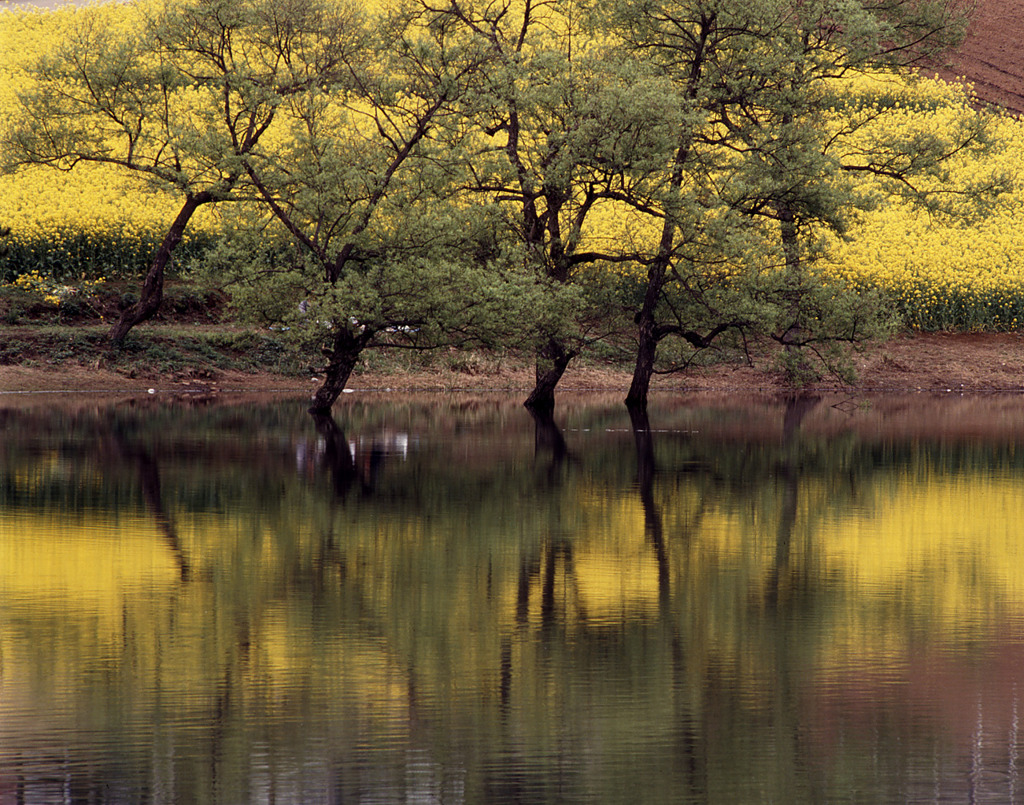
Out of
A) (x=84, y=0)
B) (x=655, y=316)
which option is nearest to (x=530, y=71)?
(x=655, y=316)

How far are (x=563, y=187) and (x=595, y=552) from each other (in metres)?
17.8

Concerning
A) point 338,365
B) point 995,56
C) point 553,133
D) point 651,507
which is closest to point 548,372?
point 338,365

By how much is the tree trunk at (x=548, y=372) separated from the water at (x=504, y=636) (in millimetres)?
12602

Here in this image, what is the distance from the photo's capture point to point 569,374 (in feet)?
137

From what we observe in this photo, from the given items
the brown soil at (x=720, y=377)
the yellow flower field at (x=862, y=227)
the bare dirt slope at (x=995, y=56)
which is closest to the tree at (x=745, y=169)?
the yellow flower field at (x=862, y=227)

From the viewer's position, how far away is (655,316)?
32.6m

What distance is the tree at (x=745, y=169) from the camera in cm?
2948

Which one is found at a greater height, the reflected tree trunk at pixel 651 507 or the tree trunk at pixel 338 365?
the tree trunk at pixel 338 365

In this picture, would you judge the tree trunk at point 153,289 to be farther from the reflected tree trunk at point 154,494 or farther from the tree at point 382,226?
the reflected tree trunk at point 154,494

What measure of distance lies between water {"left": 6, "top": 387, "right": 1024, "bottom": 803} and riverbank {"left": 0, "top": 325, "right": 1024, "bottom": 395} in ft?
56.3

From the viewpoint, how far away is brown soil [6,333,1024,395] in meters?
35.0

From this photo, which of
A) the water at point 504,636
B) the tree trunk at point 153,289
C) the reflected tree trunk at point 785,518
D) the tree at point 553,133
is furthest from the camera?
the tree trunk at point 153,289

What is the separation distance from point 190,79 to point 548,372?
1088cm

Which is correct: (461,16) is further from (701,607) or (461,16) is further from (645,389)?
(701,607)
